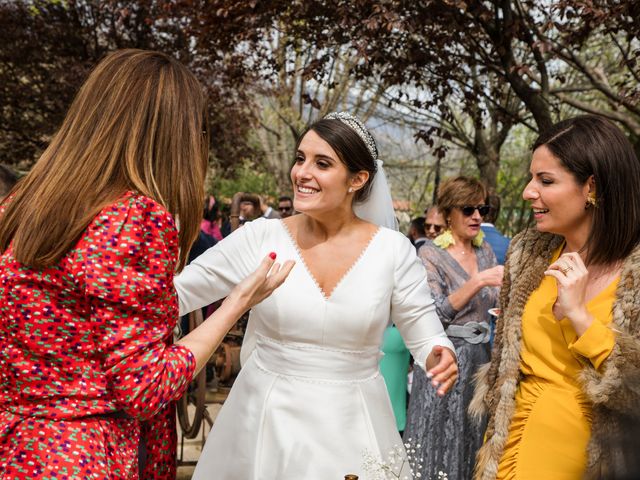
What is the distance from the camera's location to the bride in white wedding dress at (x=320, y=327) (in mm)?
2977

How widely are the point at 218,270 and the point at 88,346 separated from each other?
1.39 m

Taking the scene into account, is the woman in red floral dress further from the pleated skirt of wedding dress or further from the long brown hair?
the pleated skirt of wedding dress

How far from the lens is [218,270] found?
3.16 metres

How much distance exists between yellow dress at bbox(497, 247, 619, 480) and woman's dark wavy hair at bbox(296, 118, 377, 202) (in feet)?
3.28

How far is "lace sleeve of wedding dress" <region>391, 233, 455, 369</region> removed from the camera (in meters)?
3.17

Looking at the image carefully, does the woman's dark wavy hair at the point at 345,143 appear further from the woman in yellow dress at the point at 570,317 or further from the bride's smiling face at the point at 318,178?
the woman in yellow dress at the point at 570,317

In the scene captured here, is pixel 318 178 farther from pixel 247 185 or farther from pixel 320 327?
pixel 247 185

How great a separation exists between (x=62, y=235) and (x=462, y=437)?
3591mm

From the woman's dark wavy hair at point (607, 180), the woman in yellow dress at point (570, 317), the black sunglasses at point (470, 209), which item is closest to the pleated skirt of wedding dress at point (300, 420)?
the woman in yellow dress at point (570, 317)

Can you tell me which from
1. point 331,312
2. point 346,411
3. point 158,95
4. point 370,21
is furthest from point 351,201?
point 370,21

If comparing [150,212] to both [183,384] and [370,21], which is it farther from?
[370,21]

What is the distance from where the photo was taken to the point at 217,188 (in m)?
20.7

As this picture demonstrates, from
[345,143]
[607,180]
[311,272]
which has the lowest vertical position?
[311,272]

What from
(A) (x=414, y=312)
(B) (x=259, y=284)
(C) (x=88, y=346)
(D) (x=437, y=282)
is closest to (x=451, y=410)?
(D) (x=437, y=282)
